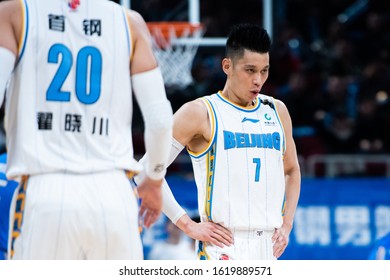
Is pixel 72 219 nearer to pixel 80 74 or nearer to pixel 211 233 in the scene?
pixel 80 74

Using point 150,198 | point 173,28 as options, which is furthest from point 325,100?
point 150,198

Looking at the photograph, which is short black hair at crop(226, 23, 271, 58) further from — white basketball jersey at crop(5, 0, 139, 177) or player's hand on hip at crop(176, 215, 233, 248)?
white basketball jersey at crop(5, 0, 139, 177)

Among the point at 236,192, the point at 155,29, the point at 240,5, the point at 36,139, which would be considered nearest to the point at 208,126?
the point at 236,192

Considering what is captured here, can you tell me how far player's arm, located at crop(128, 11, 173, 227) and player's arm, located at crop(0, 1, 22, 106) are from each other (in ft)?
1.83

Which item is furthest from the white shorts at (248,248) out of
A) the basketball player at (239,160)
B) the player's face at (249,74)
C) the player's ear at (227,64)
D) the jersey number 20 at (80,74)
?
the jersey number 20 at (80,74)

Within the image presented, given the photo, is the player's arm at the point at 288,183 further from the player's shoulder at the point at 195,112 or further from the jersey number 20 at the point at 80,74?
the jersey number 20 at the point at 80,74

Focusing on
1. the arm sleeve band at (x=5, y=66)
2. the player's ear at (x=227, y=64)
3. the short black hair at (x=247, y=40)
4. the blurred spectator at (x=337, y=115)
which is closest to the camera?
the arm sleeve band at (x=5, y=66)

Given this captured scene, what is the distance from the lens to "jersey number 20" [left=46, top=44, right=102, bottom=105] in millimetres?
3797

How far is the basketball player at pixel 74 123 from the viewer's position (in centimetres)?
372

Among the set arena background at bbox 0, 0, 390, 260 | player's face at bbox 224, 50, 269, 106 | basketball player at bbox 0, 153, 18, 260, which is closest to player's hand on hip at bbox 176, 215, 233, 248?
player's face at bbox 224, 50, 269, 106

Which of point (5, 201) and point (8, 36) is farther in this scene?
point (5, 201)

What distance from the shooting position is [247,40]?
5289mm

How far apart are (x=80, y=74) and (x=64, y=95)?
0.13 m
